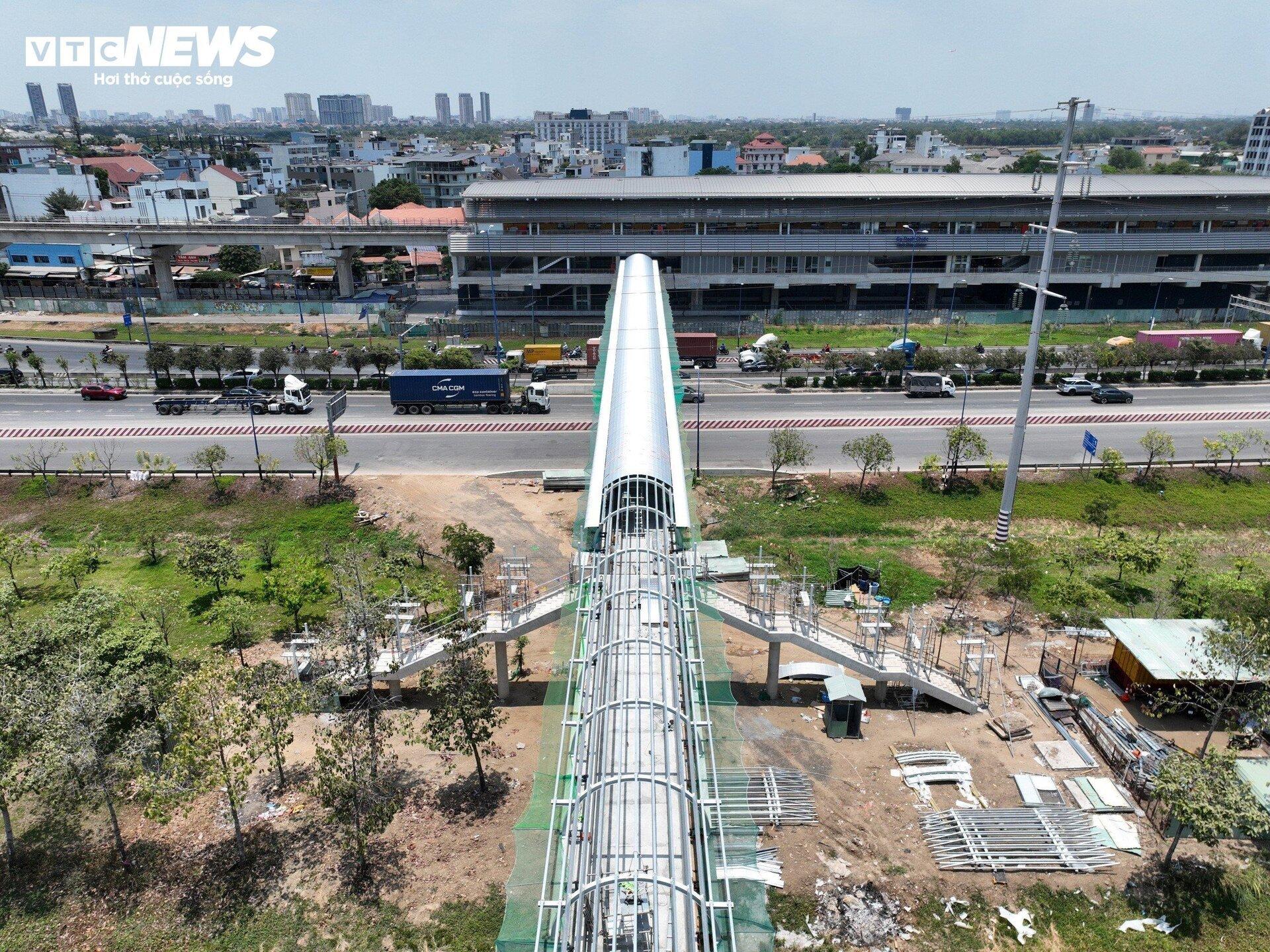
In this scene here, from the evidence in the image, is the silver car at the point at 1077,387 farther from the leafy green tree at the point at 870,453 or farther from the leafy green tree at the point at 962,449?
the leafy green tree at the point at 870,453

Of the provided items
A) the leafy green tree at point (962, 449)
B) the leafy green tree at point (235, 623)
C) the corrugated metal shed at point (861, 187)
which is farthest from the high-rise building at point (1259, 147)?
the leafy green tree at point (235, 623)

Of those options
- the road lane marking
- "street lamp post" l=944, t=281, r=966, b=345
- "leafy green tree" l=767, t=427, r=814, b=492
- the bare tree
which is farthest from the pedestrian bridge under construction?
"street lamp post" l=944, t=281, r=966, b=345

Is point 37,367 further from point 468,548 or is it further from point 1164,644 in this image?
point 1164,644

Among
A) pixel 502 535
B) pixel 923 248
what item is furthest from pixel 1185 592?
pixel 923 248

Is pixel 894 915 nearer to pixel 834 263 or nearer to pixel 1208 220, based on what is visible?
pixel 834 263

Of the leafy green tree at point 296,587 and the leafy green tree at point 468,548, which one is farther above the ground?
the leafy green tree at point 468,548

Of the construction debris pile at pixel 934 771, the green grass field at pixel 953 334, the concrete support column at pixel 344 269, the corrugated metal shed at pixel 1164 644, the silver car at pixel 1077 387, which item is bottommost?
Result: the construction debris pile at pixel 934 771
